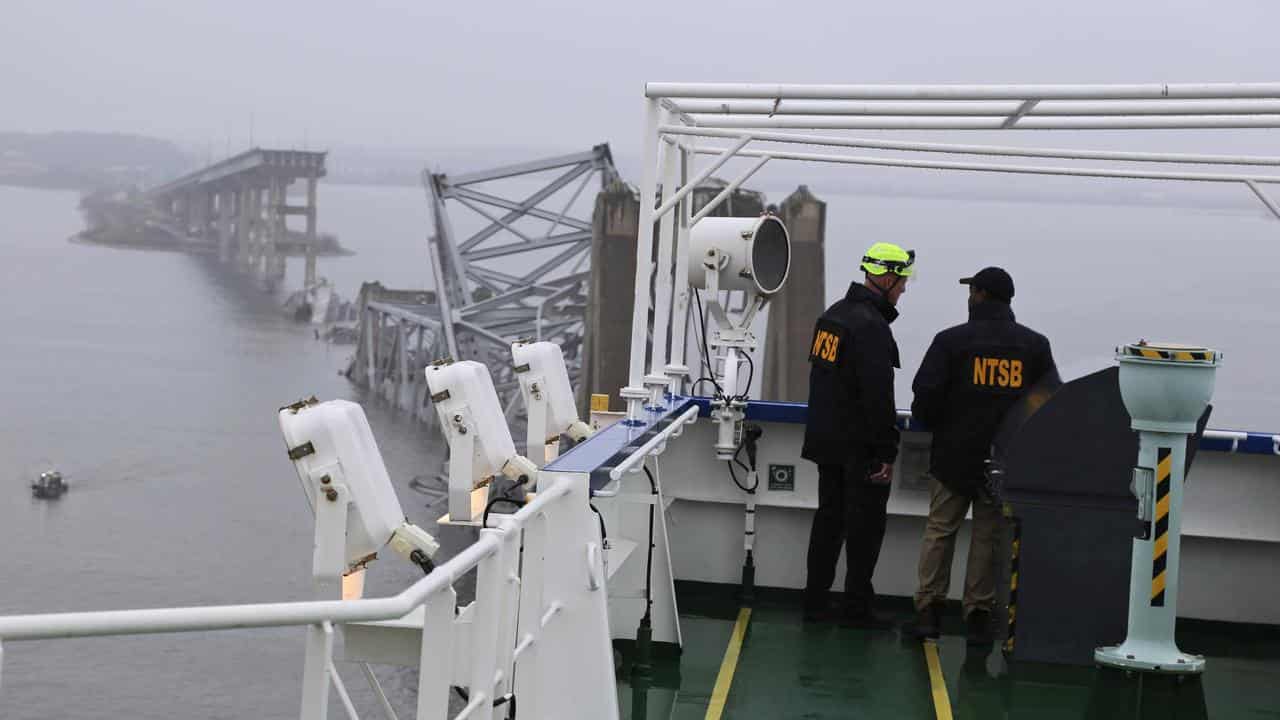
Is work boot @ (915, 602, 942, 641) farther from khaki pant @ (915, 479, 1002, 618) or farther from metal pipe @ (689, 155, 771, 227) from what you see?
metal pipe @ (689, 155, 771, 227)

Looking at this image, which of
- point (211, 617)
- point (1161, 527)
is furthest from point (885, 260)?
point (211, 617)

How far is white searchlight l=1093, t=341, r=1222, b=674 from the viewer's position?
5066 millimetres

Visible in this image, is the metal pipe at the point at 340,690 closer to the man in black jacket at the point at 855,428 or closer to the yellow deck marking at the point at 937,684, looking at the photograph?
the yellow deck marking at the point at 937,684

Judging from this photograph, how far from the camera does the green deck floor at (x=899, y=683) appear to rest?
531 cm

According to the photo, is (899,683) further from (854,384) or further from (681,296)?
(681,296)

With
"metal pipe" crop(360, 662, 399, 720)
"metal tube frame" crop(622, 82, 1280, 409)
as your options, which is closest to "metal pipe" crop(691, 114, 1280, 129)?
"metal tube frame" crop(622, 82, 1280, 409)

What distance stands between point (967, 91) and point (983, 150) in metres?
0.92

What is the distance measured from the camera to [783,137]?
21.1 feet

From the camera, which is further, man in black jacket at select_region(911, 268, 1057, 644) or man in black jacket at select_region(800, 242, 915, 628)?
man in black jacket at select_region(800, 242, 915, 628)

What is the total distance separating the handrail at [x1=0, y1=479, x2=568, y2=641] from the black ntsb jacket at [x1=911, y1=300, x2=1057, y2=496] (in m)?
3.80

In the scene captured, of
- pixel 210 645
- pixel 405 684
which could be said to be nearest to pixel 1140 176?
pixel 405 684

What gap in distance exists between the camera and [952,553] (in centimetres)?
639

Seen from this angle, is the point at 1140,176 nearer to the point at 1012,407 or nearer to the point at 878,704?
the point at 1012,407

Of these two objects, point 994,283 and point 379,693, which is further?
point 994,283
